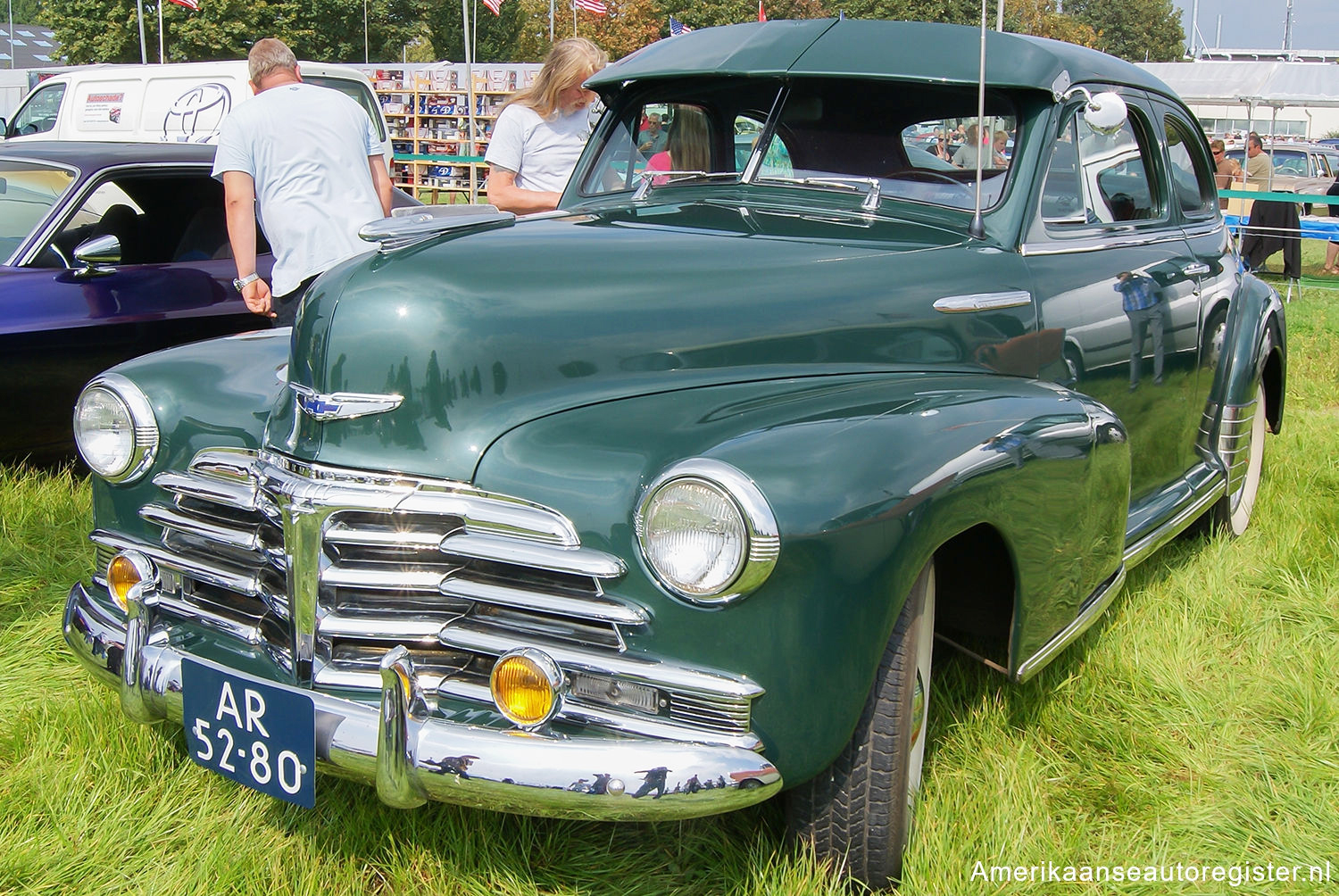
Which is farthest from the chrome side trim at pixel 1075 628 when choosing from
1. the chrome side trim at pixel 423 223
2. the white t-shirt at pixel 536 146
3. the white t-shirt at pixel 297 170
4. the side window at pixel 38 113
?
the side window at pixel 38 113

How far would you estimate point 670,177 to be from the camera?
3502 millimetres

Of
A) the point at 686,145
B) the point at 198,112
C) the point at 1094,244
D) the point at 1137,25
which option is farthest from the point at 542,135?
the point at 1137,25

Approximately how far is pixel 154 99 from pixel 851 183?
29.5ft

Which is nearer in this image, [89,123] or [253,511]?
[253,511]

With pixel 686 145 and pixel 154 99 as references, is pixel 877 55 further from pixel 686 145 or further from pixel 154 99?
pixel 154 99

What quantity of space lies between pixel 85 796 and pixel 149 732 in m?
0.20

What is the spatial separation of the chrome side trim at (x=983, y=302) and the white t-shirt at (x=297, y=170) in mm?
2311

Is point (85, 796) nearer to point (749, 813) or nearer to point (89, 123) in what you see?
point (749, 813)

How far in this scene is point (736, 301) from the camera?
8.30ft

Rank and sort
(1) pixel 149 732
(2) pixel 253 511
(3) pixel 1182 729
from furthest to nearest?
(3) pixel 1182 729, (1) pixel 149 732, (2) pixel 253 511

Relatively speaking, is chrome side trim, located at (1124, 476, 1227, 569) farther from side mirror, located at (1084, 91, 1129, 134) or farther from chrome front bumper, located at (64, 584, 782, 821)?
chrome front bumper, located at (64, 584, 782, 821)

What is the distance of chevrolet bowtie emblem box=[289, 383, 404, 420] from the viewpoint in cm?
223

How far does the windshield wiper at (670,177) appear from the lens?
3369 millimetres

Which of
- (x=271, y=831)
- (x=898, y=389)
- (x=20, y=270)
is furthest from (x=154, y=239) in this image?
(x=898, y=389)
